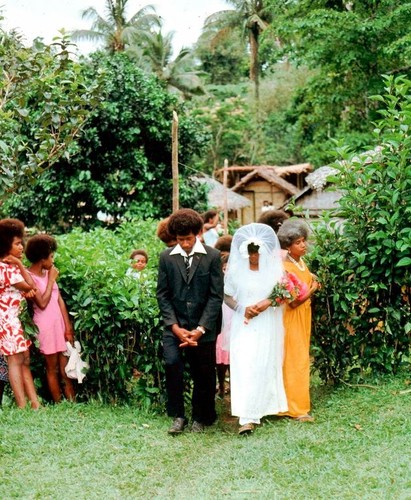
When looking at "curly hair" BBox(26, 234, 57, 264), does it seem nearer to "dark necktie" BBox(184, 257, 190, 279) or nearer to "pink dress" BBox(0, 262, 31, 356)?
"pink dress" BBox(0, 262, 31, 356)

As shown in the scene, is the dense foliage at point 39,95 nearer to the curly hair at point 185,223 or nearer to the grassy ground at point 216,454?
the curly hair at point 185,223

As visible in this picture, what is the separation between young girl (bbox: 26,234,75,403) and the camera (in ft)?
24.3

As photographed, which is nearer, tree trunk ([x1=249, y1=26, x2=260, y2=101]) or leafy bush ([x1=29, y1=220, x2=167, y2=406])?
leafy bush ([x1=29, y1=220, x2=167, y2=406])

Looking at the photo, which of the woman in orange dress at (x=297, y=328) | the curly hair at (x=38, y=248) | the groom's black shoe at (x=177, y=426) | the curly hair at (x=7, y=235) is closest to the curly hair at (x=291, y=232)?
the woman in orange dress at (x=297, y=328)

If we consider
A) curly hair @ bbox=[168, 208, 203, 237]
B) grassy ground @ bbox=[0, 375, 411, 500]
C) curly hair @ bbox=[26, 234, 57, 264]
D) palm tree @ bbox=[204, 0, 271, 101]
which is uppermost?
palm tree @ bbox=[204, 0, 271, 101]

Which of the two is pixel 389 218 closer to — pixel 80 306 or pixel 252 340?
pixel 252 340

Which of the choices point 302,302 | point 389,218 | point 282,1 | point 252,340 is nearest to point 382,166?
point 389,218

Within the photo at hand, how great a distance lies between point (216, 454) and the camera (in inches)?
239

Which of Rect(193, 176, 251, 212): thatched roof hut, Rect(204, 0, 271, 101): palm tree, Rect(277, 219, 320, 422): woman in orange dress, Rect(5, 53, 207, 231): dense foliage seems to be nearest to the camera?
Rect(277, 219, 320, 422): woman in orange dress

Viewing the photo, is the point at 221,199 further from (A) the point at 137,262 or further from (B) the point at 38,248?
(B) the point at 38,248

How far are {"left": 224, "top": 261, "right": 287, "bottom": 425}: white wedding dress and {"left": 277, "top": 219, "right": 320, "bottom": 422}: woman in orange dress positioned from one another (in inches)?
3.7

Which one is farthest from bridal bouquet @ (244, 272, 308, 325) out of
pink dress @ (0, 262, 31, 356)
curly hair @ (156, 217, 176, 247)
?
pink dress @ (0, 262, 31, 356)

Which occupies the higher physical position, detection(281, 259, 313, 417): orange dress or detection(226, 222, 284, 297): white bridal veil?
detection(226, 222, 284, 297): white bridal veil

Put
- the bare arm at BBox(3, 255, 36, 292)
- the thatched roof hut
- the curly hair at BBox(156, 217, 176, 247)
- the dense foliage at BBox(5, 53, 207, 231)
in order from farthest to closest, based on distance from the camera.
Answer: the thatched roof hut, the dense foliage at BBox(5, 53, 207, 231), the curly hair at BBox(156, 217, 176, 247), the bare arm at BBox(3, 255, 36, 292)
